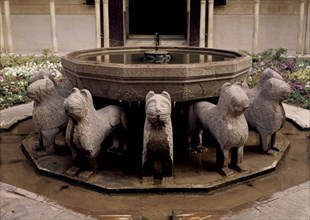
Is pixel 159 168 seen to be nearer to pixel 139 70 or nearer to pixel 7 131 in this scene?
pixel 139 70

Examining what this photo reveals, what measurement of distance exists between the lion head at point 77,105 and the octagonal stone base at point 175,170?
2.28 feet

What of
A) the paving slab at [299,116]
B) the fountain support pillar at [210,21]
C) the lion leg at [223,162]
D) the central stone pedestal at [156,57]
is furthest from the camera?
the fountain support pillar at [210,21]

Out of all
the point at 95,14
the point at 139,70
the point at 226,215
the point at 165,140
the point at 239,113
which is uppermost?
the point at 95,14

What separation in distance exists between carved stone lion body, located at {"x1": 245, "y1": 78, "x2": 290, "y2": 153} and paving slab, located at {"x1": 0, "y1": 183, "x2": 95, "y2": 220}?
8.46 feet

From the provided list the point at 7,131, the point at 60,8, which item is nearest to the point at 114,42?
the point at 60,8

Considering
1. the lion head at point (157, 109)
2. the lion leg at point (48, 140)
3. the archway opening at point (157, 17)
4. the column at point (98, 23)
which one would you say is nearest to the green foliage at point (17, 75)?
the lion leg at point (48, 140)

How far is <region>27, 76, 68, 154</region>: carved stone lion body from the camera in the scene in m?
4.70

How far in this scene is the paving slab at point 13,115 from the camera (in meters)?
6.33

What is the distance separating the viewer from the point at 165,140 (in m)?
4.04

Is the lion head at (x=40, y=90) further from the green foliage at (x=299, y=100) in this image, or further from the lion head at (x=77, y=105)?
the green foliage at (x=299, y=100)

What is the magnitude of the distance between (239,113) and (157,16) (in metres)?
16.0

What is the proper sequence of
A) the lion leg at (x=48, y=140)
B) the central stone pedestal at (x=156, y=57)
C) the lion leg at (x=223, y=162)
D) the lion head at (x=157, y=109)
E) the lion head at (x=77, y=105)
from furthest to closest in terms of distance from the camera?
the central stone pedestal at (x=156, y=57)
the lion leg at (x=48, y=140)
the lion leg at (x=223, y=162)
the lion head at (x=77, y=105)
the lion head at (x=157, y=109)

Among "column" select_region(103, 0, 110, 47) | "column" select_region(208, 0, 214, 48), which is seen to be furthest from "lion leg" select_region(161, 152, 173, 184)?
"column" select_region(208, 0, 214, 48)

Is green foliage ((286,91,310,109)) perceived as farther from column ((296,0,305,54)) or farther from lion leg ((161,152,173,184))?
column ((296,0,305,54))
